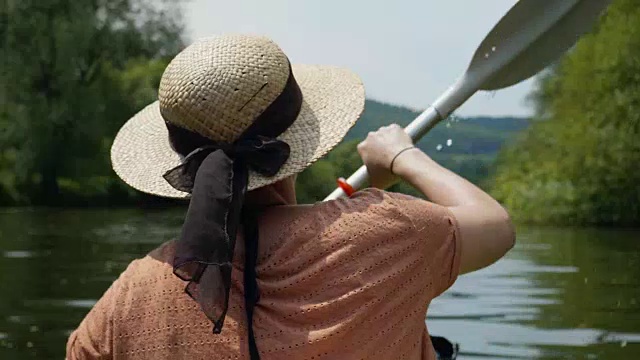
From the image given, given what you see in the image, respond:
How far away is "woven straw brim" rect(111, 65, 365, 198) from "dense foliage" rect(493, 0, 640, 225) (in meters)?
25.5

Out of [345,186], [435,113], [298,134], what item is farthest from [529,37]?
[298,134]

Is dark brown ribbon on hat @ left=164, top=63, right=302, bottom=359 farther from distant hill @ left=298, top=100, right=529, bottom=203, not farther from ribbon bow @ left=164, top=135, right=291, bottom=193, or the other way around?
distant hill @ left=298, top=100, right=529, bottom=203

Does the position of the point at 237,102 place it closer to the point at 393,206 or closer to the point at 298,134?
the point at 298,134

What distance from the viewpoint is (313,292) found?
1.61m

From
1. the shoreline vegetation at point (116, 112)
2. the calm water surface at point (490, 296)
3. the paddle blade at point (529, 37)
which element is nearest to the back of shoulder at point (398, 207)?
the paddle blade at point (529, 37)

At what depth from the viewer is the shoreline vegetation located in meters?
28.0

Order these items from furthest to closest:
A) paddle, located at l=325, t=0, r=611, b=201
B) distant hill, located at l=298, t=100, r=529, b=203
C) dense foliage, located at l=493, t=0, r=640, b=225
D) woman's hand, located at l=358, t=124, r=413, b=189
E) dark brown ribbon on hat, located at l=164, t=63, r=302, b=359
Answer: dense foliage, located at l=493, t=0, r=640, b=225, paddle, located at l=325, t=0, r=611, b=201, distant hill, located at l=298, t=100, r=529, b=203, woman's hand, located at l=358, t=124, r=413, b=189, dark brown ribbon on hat, located at l=164, t=63, r=302, b=359

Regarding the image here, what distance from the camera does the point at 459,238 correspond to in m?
1.67

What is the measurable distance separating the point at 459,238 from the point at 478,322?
691 cm

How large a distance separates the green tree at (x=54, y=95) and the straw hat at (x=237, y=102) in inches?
1088

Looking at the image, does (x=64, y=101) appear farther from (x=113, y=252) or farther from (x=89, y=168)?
(x=113, y=252)

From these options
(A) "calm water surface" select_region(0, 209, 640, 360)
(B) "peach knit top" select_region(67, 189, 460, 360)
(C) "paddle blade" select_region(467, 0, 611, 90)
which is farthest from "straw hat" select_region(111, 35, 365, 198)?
(A) "calm water surface" select_region(0, 209, 640, 360)

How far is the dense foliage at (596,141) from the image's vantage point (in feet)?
90.1

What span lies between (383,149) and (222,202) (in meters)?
0.35
